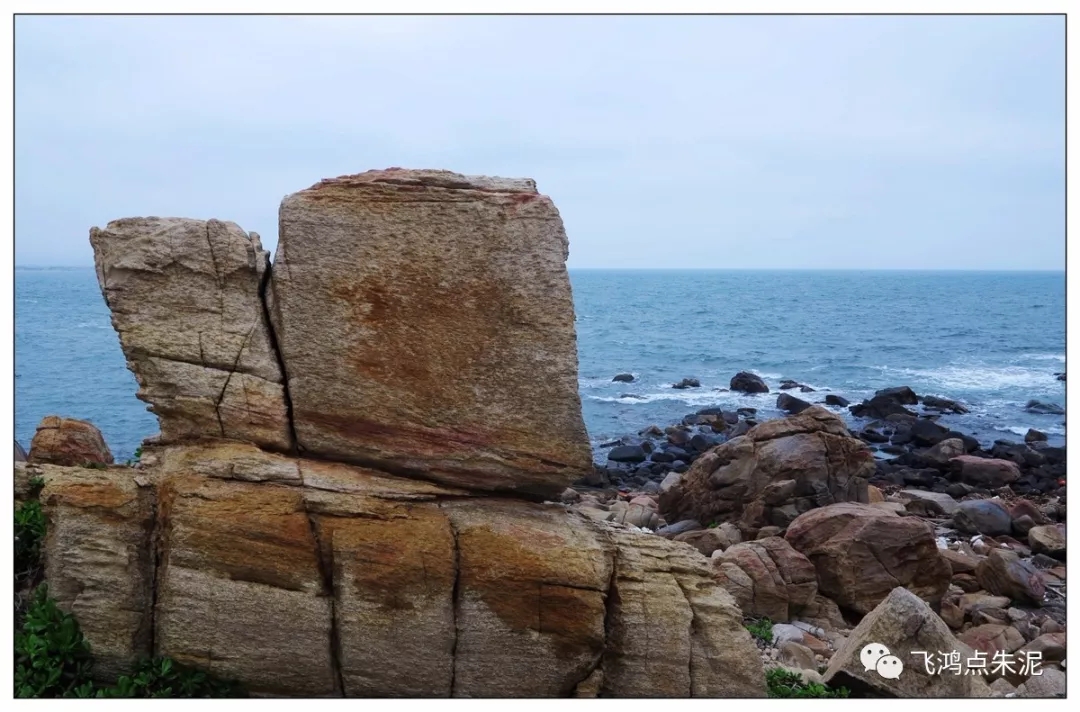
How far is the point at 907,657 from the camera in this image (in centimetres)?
1167

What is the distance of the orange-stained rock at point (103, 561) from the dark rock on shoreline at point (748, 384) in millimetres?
40693

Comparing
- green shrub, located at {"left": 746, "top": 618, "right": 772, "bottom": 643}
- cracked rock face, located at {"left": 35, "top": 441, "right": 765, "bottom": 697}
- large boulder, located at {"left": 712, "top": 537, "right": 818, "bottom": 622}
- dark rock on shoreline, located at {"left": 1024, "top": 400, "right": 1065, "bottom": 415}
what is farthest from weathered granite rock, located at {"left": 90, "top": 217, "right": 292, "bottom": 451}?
dark rock on shoreline, located at {"left": 1024, "top": 400, "right": 1065, "bottom": 415}

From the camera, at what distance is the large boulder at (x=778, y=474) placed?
71.7 feet

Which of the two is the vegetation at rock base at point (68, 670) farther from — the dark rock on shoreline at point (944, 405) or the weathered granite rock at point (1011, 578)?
the dark rock on shoreline at point (944, 405)

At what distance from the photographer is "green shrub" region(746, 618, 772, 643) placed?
605 inches

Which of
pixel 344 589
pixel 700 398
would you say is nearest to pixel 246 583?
pixel 344 589

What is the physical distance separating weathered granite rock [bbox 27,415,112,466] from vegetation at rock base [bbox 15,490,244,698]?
216 centimetres

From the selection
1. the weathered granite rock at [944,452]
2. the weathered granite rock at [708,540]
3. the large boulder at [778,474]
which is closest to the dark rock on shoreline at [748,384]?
the weathered granite rock at [944,452]

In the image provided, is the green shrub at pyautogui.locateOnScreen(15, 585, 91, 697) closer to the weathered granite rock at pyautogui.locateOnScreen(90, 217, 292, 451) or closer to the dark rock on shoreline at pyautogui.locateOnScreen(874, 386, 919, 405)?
the weathered granite rock at pyautogui.locateOnScreen(90, 217, 292, 451)

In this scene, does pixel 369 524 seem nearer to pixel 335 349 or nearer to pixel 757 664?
pixel 335 349

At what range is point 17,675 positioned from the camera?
9.98 metres

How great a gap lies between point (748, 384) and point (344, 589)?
4034 centimetres

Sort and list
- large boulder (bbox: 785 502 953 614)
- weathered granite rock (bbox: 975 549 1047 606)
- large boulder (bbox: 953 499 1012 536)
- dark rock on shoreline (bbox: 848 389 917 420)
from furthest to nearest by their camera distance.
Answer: dark rock on shoreline (bbox: 848 389 917 420), large boulder (bbox: 953 499 1012 536), weathered granite rock (bbox: 975 549 1047 606), large boulder (bbox: 785 502 953 614)

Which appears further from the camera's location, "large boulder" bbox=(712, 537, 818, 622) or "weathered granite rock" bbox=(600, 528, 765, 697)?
"large boulder" bbox=(712, 537, 818, 622)
